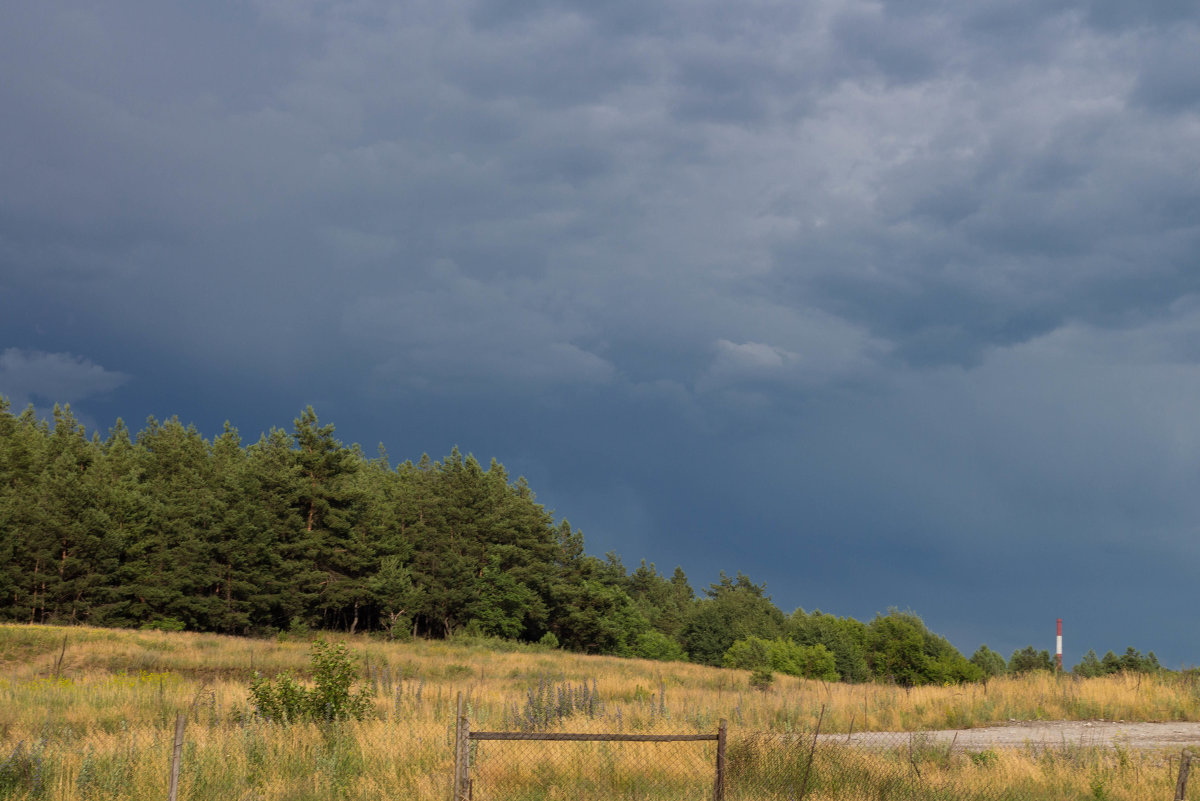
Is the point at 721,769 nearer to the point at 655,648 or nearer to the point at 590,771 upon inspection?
the point at 590,771

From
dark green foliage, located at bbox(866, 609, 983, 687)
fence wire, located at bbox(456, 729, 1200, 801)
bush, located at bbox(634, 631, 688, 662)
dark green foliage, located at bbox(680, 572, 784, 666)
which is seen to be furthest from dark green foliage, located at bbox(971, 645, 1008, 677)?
fence wire, located at bbox(456, 729, 1200, 801)

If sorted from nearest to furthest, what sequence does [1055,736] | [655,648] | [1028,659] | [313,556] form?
[1055,736], [313,556], [655,648], [1028,659]

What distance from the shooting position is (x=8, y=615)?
49625 mm

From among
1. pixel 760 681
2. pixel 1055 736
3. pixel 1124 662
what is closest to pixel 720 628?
pixel 1124 662

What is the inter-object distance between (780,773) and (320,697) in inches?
317

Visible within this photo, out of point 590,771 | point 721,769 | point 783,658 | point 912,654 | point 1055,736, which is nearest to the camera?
point 721,769

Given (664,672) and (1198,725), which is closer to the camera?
(1198,725)

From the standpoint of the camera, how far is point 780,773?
419 inches

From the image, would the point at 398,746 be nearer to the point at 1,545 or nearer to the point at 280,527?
the point at 280,527

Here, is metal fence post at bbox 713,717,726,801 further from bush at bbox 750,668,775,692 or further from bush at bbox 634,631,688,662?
bush at bbox 634,631,688,662

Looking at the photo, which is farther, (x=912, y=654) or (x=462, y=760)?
(x=912, y=654)

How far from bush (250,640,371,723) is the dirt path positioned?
8.57 meters

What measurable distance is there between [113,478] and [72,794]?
58819 mm

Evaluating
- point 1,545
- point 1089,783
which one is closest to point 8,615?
point 1,545
